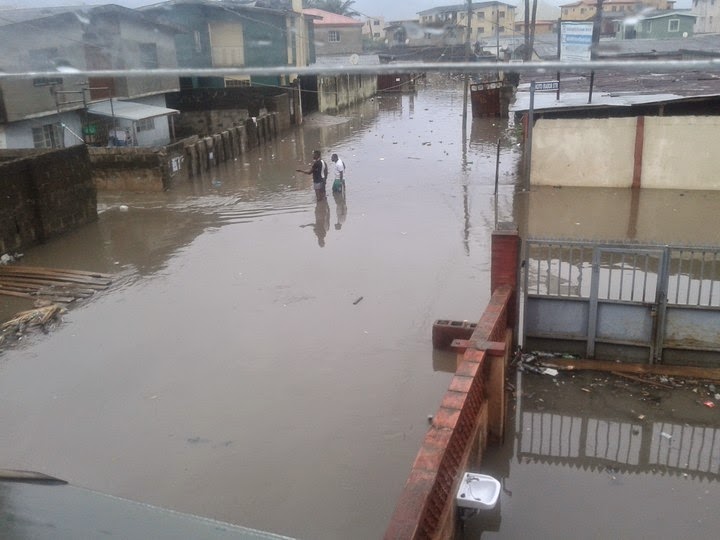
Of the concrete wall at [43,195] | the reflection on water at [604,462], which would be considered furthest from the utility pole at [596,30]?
the concrete wall at [43,195]

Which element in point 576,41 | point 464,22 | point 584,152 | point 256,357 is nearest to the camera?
point 576,41

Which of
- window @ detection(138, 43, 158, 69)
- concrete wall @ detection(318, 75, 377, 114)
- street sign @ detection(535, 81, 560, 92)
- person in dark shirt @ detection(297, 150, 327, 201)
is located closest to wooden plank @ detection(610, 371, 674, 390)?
window @ detection(138, 43, 158, 69)

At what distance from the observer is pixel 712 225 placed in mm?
12492

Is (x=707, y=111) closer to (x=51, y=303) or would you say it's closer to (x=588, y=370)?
(x=588, y=370)

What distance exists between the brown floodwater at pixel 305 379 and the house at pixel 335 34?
3972 millimetres

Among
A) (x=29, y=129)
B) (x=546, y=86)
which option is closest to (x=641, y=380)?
(x=546, y=86)

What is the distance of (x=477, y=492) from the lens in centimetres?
478

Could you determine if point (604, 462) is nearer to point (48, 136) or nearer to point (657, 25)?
point (657, 25)

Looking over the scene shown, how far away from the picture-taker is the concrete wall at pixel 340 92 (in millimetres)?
33844

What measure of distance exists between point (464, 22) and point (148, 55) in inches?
56.9

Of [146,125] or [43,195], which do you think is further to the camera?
[146,125]

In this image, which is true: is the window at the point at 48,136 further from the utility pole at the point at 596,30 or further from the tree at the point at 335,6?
the utility pole at the point at 596,30

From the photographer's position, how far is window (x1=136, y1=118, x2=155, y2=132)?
72.6 feet

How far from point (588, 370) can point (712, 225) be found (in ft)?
22.2
